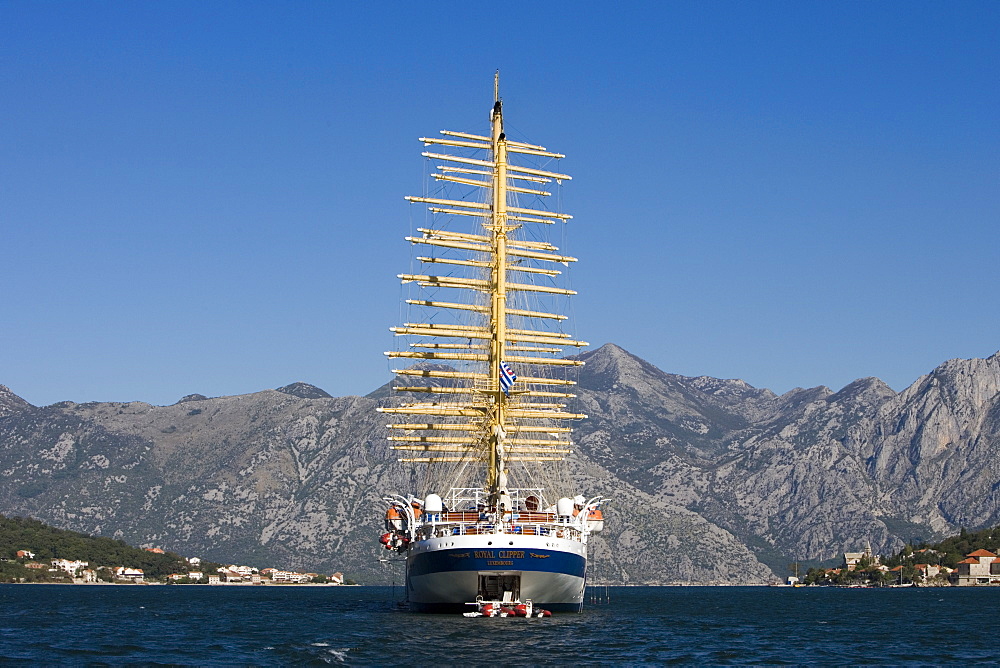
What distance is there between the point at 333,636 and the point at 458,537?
12.0 meters

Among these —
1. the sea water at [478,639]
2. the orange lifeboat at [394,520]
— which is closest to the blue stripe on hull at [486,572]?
the sea water at [478,639]

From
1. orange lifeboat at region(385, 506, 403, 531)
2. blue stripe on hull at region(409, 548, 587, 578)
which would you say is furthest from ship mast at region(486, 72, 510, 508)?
blue stripe on hull at region(409, 548, 587, 578)

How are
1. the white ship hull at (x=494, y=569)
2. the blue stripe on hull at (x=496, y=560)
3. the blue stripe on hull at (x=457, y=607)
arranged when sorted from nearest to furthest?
the blue stripe on hull at (x=496, y=560) < the white ship hull at (x=494, y=569) < the blue stripe on hull at (x=457, y=607)

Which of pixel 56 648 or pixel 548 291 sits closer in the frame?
pixel 56 648

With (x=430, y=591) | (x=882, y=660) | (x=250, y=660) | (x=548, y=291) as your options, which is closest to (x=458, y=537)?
(x=430, y=591)

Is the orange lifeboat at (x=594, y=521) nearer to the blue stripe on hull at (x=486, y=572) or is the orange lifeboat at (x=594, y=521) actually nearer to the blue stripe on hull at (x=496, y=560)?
the blue stripe on hull at (x=486, y=572)

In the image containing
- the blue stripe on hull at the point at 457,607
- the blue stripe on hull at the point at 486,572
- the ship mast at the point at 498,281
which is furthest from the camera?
the ship mast at the point at 498,281

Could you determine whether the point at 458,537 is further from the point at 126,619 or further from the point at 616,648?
the point at 126,619

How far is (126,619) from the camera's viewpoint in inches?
4510

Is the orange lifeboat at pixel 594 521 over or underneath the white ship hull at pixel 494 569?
over

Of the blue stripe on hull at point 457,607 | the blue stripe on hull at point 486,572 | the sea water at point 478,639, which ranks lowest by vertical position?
the sea water at point 478,639

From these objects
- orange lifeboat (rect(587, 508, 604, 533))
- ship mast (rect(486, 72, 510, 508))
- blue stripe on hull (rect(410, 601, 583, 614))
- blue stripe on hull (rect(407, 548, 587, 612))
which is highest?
ship mast (rect(486, 72, 510, 508))

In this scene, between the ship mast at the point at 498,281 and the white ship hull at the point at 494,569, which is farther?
the ship mast at the point at 498,281

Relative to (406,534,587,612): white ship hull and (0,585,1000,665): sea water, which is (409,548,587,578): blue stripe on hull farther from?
(0,585,1000,665): sea water
